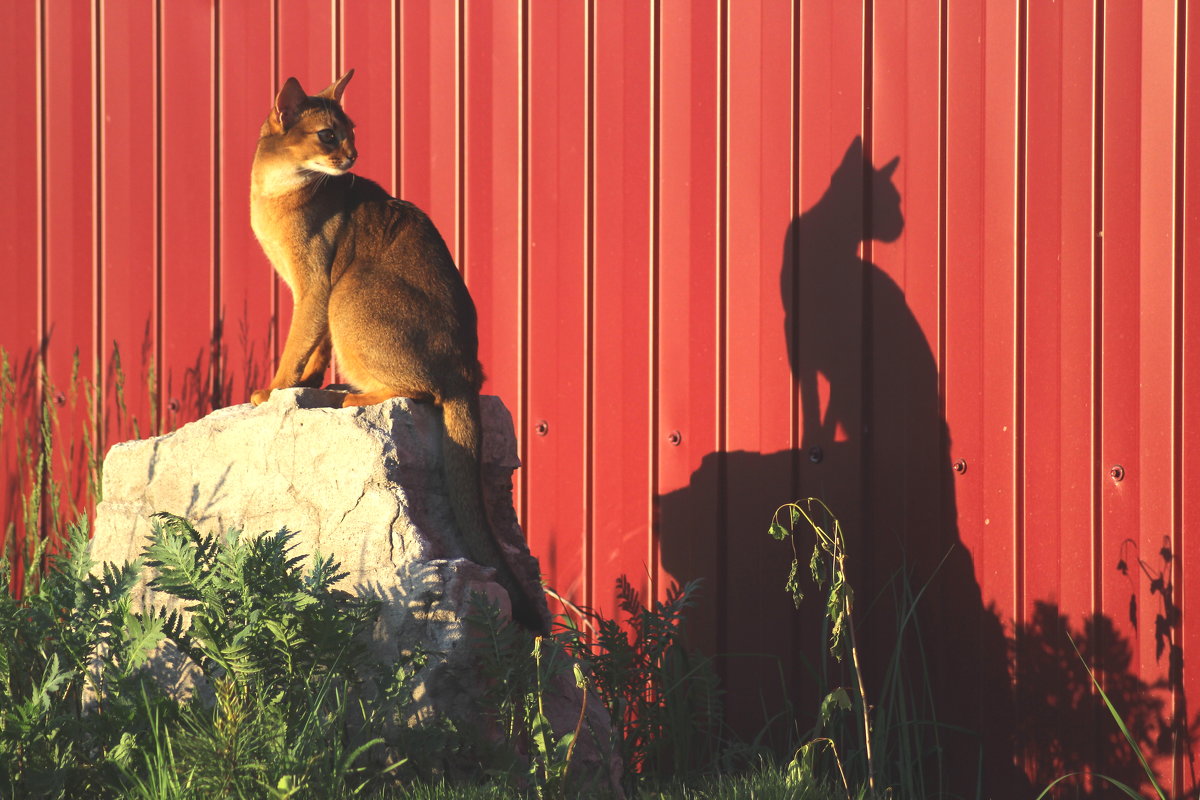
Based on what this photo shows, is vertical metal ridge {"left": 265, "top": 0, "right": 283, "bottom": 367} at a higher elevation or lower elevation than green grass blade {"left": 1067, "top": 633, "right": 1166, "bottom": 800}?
higher

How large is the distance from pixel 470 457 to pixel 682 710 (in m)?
1.10

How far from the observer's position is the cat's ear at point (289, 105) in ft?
12.1

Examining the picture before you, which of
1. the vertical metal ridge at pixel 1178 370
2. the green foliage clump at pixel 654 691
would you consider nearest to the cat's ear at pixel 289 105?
the green foliage clump at pixel 654 691

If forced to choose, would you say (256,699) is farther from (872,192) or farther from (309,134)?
(872,192)

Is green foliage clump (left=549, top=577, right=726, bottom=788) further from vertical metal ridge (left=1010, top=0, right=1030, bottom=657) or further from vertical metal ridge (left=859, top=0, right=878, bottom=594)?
vertical metal ridge (left=1010, top=0, right=1030, bottom=657)

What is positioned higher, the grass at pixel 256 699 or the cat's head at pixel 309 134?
the cat's head at pixel 309 134

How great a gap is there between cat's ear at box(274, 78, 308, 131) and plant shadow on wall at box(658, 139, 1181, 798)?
6.20 feet

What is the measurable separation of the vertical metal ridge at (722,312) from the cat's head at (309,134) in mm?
1511

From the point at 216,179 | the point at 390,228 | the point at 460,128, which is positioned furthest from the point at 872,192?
the point at 216,179

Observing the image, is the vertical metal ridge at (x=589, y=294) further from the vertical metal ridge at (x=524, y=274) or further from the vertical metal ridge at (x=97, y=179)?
the vertical metal ridge at (x=97, y=179)

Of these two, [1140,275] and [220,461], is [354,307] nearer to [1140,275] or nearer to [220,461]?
[220,461]

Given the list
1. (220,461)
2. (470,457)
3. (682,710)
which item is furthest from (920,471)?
(220,461)

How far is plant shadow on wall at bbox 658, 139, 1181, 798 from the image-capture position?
4.17 meters

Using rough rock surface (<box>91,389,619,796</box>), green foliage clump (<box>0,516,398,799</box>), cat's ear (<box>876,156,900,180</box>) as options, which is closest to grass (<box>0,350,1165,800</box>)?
green foliage clump (<box>0,516,398,799</box>)
